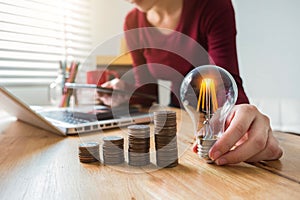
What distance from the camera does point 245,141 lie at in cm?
47

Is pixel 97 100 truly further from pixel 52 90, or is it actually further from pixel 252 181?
pixel 52 90

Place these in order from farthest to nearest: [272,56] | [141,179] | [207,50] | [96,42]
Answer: [96,42], [272,56], [207,50], [141,179]

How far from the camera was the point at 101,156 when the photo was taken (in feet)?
1.62

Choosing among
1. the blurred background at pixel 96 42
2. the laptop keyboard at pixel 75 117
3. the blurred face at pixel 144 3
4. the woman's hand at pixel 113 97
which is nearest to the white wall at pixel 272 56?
the blurred background at pixel 96 42

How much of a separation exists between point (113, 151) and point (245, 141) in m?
0.22

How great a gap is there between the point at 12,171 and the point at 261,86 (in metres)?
1.84

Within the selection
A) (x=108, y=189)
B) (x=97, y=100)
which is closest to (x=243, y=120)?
(x=108, y=189)

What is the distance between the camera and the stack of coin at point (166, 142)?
0.46 metres

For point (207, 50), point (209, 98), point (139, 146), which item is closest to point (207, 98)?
point (209, 98)

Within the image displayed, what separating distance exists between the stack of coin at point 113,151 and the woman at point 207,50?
0.15m

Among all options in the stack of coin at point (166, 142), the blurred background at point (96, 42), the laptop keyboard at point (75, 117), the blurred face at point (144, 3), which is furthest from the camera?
the blurred background at point (96, 42)

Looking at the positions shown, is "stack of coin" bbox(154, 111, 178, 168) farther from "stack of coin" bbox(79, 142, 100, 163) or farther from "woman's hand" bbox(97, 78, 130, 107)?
"woman's hand" bbox(97, 78, 130, 107)

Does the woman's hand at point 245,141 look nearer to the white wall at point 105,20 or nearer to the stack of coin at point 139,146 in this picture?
the stack of coin at point 139,146

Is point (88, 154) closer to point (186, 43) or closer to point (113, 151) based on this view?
point (113, 151)
